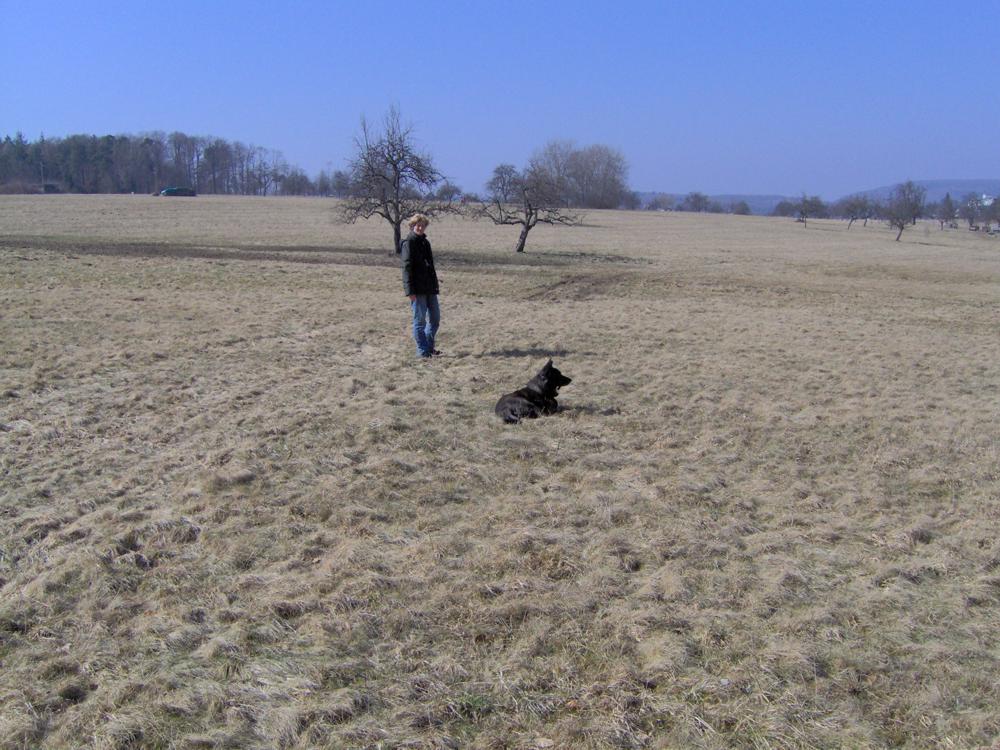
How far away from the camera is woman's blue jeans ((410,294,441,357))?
31.0 ft

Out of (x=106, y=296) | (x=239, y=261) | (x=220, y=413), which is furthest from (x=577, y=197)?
(x=220, y=413)

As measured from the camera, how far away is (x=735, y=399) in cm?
795

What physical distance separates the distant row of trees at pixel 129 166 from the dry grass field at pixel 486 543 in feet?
306

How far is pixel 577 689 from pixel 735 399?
213 inches

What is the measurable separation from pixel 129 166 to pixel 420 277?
10722 centimetres

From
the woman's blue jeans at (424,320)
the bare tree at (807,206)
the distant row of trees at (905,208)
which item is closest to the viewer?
the woman's blue jeans at (424,320)

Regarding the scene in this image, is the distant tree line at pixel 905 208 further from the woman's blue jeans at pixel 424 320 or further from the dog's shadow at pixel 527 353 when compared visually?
the woman's blue jeans at pixel 424 320

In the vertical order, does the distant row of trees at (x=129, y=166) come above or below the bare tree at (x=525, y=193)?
above

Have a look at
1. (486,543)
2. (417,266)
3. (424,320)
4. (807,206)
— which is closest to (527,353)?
(424,320)

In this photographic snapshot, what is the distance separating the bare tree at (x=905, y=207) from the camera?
55031 mm

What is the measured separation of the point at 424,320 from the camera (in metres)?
9.61

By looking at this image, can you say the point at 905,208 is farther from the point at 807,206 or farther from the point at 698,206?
the point at 698,206

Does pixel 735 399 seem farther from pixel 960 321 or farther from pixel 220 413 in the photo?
pixel 960 321

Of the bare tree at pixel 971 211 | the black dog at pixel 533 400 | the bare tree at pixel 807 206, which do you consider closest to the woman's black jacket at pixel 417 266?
the black dog at pixel 533 400
